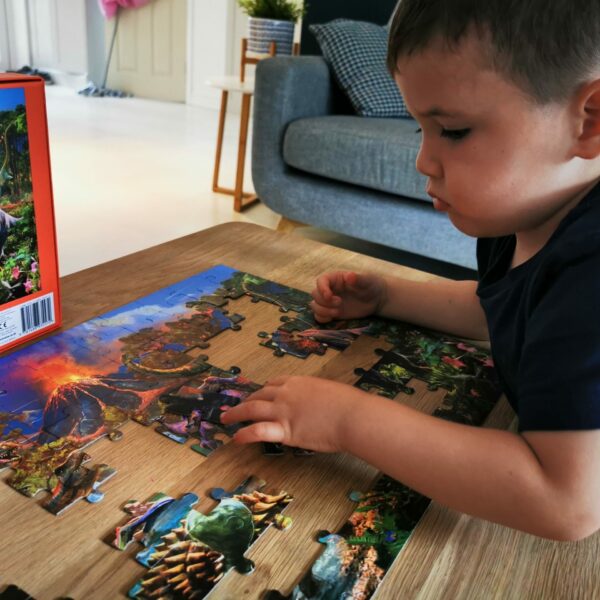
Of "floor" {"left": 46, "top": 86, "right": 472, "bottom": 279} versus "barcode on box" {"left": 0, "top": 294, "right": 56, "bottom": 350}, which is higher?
"barcode on box" {"left": 0, "top": 294, "right": 56, "bottom": 350}

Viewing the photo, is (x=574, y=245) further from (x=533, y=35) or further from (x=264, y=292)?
(x=264, y=292)

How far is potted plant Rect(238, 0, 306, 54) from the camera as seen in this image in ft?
8.99

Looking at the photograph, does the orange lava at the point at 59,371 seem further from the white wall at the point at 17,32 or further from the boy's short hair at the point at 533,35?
the white wall at the point at 17,32

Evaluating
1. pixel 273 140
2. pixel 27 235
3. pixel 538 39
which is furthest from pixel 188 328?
pixel 273 140

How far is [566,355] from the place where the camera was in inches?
18.2

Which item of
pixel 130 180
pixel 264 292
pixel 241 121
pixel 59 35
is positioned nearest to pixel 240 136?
pixel 241 121

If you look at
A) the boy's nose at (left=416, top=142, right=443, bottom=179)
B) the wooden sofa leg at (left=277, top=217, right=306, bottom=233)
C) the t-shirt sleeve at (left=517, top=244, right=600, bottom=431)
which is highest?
the boy's nose at (left=416, top=142, right=443, bottom=179)

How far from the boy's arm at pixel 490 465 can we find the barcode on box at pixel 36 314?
38 cm

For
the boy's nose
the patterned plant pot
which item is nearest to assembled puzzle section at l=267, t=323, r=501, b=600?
the boy's nose

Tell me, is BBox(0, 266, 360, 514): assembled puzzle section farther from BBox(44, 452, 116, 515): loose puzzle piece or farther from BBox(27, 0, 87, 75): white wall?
BBox(27, 0, 87, 75): white wall

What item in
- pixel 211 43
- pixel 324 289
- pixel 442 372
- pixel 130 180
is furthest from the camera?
pixel 211 43

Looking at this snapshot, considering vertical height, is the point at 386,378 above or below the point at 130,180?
above

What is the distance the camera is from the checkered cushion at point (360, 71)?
83.3 inches

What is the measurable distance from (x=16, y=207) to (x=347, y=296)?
413 mm
